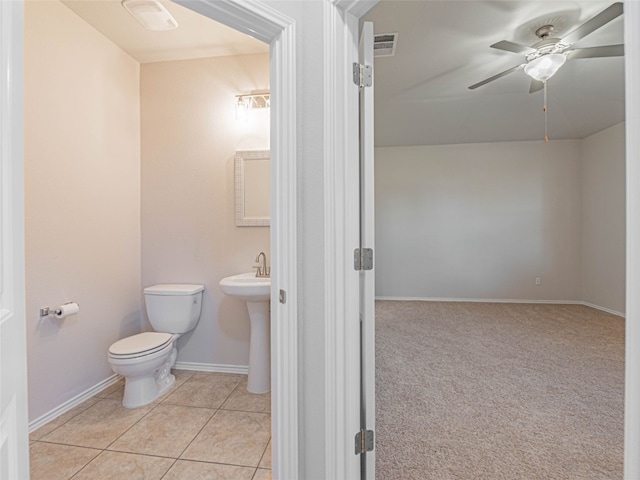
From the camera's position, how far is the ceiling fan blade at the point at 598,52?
2143 mm

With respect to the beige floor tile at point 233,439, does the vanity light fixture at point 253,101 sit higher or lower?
higher

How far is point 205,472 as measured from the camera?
1542 mm

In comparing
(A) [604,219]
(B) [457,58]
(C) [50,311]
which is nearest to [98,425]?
(C) [50,311]

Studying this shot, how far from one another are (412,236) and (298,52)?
15.0 ft

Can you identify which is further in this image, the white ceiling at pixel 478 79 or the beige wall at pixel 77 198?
the white ceiling at pixel 478 79

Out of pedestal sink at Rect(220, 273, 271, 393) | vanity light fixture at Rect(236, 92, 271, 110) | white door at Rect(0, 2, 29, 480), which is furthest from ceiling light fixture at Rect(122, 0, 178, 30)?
pedestal sink at Rect(220, 273, 271, 393)

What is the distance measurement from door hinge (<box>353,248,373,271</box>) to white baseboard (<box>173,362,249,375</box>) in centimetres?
177

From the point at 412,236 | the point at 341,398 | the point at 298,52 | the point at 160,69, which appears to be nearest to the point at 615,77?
the point at 412,236

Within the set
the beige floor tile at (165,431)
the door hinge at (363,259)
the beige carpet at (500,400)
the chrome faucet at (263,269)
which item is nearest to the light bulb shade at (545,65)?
the door hinge at (363,259)

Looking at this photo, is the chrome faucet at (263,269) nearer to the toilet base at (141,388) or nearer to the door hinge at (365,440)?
the toilet base at (141,388)

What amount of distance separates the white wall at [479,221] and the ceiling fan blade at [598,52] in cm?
308

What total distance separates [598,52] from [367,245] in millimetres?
2375

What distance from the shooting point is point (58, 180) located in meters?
2.05

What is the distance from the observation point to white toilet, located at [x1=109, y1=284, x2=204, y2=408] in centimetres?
205
